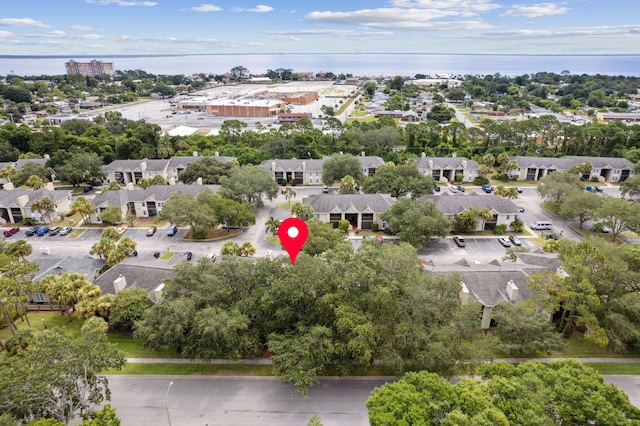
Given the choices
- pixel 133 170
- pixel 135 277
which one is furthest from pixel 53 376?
pixel 133 170

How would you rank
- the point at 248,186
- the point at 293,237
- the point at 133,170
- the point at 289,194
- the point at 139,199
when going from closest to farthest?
1. the point at 293,237
2. the point at 248,186
3. the point at 139,199
4. the point at 289,194
5. the point at 133,170

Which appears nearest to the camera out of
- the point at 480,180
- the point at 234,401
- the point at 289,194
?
the point at 234,401

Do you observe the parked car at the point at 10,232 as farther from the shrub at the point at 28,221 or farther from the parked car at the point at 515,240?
the parked car at the point at 515,240

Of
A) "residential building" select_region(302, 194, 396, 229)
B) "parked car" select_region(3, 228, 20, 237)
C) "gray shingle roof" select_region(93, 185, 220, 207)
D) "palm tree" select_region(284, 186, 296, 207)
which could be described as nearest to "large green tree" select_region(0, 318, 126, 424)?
"residential building" select_region(302, 194, 396, 229)

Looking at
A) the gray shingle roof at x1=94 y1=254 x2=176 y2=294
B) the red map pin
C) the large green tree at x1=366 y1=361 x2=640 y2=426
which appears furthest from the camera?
the gray shingle roof at x1=94 y1=254 x2=176 y2=294

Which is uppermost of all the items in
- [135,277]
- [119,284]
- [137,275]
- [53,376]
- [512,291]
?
[53,376]

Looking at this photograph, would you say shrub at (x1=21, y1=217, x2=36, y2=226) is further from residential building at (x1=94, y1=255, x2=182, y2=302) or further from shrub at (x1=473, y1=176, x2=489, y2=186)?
shrub at (x1=473, y1=176, x2=489, y2=186)

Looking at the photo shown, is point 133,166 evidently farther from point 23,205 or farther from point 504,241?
point 504,241
